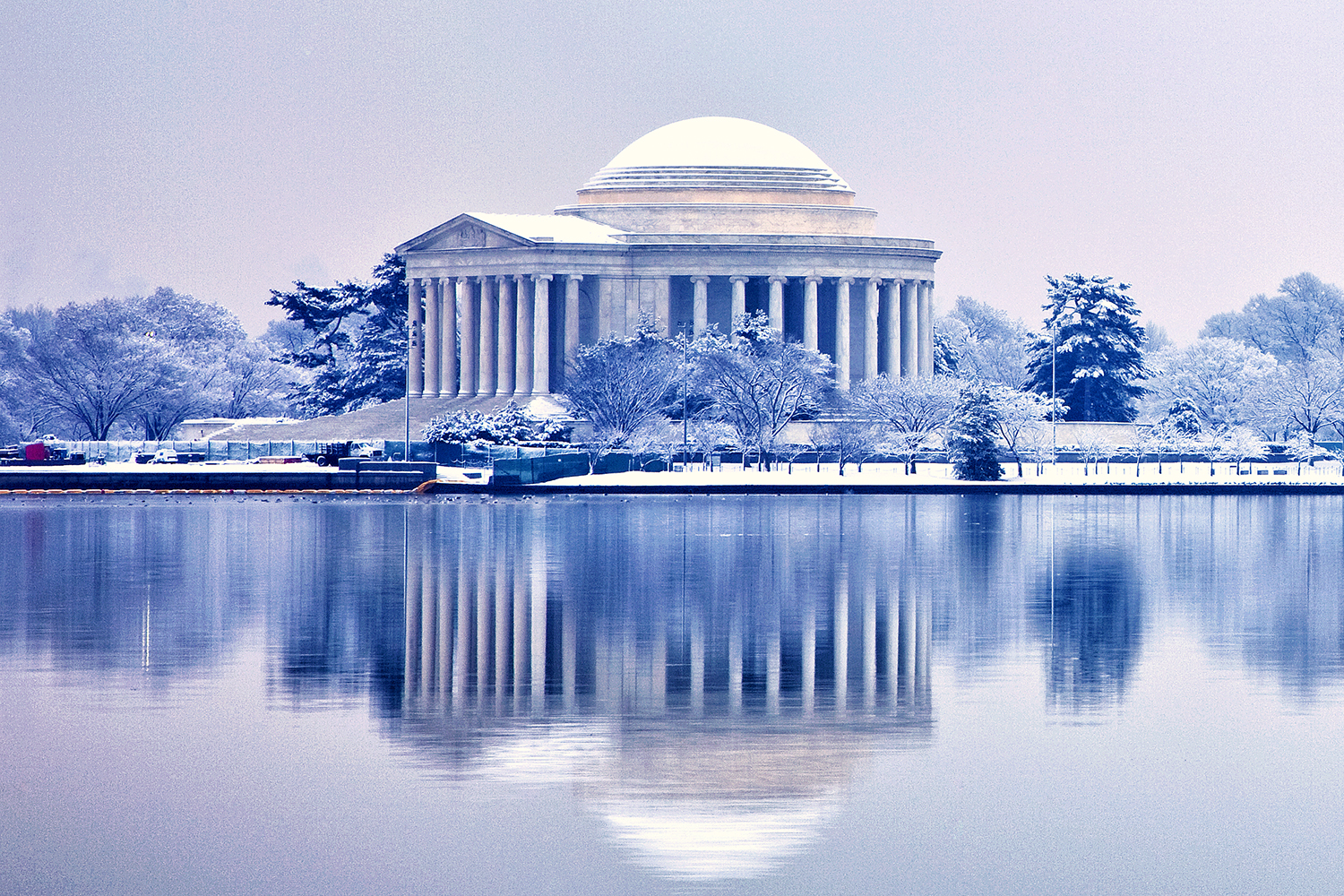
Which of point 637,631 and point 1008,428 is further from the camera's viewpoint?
point 1008,428

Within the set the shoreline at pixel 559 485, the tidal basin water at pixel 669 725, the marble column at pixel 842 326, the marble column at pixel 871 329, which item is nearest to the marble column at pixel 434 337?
the marble column at pixel 842 326

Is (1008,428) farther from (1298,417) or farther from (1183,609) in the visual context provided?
(1183,609)

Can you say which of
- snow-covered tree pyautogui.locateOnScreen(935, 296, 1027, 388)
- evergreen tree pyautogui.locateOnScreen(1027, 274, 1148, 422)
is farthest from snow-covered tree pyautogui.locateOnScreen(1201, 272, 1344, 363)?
evergreen tree pyautogui.locateOnScreen(1027, 274, 1148, 422)

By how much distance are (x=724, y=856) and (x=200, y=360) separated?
12029cm

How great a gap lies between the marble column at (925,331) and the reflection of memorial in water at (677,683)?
76.7 meters

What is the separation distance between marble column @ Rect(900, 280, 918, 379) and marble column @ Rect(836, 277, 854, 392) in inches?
170

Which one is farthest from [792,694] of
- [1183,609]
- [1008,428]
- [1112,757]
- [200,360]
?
[200,360]

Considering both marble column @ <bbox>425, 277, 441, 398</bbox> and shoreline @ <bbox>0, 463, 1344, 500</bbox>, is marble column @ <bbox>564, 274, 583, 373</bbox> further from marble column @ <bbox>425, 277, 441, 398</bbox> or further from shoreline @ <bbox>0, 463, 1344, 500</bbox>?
shoreline @ <bbox>0, 463, 1344, 500</bbox>

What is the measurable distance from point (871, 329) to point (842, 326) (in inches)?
92.8

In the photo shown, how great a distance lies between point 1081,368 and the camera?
122 m

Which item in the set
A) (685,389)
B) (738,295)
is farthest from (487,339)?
(685,389)

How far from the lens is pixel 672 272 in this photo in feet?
383

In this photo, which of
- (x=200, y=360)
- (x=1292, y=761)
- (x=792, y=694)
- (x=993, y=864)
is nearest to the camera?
(x=993, y=864)

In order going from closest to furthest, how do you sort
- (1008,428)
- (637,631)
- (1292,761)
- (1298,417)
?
(1292,761), (637,631), (1008,428), (1298,417)
